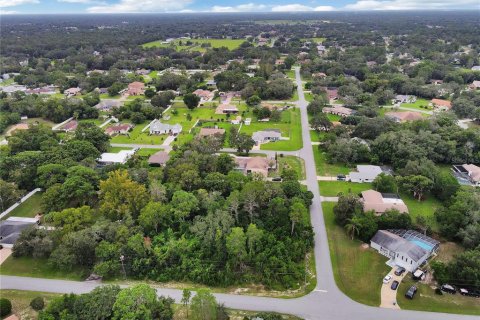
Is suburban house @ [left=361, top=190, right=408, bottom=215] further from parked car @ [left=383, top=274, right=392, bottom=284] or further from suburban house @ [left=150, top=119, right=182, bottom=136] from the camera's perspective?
suburban house @ [left=150, top=119, right=182, bottom=136]

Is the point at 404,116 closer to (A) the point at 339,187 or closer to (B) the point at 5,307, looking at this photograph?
(A) the point at 339,187

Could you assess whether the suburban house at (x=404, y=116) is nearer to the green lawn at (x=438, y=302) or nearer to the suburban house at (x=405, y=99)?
the suburban house at (x=405, y=99)

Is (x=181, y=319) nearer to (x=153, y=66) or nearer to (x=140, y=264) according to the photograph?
(x=140, y=264)

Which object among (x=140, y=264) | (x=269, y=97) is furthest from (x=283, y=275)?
(x=269, y=97)

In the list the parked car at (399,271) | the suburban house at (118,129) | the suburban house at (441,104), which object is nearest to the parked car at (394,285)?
the parked car at (399,271)

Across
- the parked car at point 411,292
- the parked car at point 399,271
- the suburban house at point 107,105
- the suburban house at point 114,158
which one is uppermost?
the suburban house at point 107,105
